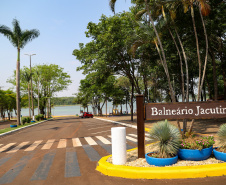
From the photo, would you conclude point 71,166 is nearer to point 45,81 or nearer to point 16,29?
point 16,29

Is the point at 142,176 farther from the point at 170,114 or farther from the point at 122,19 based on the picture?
the point at 122,19

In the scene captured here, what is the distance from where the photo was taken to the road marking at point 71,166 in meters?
5.79

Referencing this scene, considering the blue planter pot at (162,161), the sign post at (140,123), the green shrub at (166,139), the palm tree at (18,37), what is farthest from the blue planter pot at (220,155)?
the palm tree at (18,37)

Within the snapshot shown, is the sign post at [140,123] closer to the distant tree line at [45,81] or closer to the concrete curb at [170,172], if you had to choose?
the concrete curb at [170,172]

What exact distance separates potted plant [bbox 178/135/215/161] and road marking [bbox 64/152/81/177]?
3.14 meters

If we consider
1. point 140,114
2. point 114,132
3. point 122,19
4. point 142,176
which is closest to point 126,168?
point 142,176

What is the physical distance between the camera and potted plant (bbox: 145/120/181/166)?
18.9 ft

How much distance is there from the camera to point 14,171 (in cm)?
635

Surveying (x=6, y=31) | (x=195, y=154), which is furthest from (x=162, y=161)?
(x=6, y=31)

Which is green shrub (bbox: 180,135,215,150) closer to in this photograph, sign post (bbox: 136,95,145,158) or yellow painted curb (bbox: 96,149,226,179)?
yellow painted curb (bbox: 96,149,226,179)

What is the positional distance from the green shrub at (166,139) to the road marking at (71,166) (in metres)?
2.45

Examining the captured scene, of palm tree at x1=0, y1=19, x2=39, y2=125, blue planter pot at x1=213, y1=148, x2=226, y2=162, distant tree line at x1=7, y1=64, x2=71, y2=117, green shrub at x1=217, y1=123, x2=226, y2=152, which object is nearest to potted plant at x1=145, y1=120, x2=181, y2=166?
blue planter pot at x1=213, y1=148, x2=226, y2=162

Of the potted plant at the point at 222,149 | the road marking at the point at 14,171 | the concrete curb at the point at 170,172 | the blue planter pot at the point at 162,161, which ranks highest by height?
the potted plant at the point at 222,149

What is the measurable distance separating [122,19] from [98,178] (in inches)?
733
